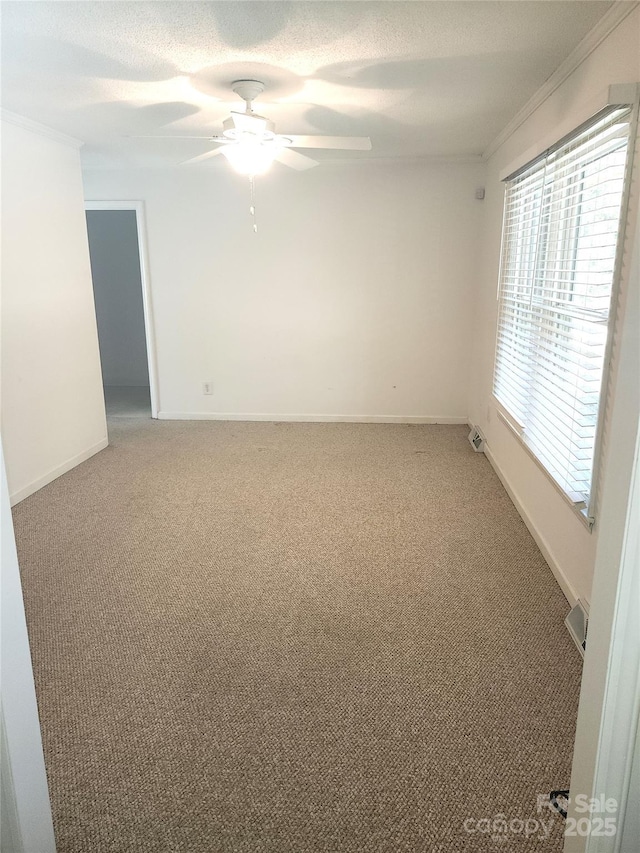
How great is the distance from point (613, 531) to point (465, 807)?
1052mm

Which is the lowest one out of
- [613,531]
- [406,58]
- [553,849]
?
[553,849]

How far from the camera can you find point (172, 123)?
3.60m

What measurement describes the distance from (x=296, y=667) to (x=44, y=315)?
9.71 feet

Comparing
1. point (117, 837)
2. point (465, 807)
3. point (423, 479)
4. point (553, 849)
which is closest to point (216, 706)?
point (117, 837)

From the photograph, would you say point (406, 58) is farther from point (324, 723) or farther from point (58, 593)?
point (58, 593)

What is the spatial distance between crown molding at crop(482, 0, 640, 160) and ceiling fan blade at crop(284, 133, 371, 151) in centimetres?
92

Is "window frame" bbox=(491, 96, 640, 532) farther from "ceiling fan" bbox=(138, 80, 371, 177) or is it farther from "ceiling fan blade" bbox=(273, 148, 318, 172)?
"ceiling fan blade" bbox=(273, 148, 318, 172)

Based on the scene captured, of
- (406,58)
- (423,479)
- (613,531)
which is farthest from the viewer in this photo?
(423,479)

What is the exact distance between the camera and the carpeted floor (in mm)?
1612

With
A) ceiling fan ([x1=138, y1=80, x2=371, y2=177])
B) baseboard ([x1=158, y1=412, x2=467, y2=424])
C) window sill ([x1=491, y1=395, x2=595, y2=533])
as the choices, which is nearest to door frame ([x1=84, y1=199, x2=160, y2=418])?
baseboard ([x1=158, y1=412, x2=467, y2=424])

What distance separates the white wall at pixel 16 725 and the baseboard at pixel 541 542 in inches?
83.6

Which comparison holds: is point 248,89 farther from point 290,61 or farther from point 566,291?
point 566,291

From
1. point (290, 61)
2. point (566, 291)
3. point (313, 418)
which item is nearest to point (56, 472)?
point (313, 418)

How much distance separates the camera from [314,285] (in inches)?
208
